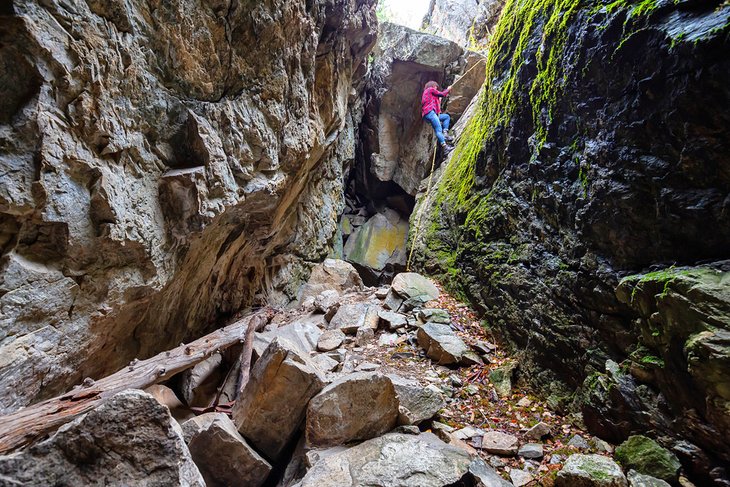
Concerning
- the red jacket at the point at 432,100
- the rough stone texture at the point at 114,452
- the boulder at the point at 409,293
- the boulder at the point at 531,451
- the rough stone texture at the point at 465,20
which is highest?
the rough stone texture at the point at 465,20

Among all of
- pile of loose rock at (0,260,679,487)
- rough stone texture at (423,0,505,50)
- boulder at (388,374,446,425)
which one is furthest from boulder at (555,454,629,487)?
rough stone texture at (423,0,505,50)

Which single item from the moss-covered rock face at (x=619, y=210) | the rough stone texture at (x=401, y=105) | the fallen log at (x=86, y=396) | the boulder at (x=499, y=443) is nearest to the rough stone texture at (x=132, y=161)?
the fallen log at (x=86, y=396)

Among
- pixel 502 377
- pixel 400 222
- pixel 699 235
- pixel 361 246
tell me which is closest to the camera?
pixel 699 235

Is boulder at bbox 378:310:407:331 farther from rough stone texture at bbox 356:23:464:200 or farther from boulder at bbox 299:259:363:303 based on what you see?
rough stone texture at bbox 356:23:464:200

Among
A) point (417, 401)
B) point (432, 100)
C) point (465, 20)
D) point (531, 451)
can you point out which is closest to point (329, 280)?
point (432, 100)

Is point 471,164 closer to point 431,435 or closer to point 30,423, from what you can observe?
point 431,435

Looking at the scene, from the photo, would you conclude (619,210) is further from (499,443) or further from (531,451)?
(499,443)

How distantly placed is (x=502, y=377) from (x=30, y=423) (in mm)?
5856

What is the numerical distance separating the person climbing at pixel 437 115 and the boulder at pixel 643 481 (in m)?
11.5

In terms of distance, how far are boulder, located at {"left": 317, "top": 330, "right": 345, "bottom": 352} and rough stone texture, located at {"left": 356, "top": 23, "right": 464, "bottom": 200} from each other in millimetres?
9635

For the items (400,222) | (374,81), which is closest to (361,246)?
(400,222)

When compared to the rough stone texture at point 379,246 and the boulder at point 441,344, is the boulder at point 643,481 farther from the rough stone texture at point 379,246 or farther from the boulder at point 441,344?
the rough stone texture at point 379,246

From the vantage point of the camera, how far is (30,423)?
11.0ft

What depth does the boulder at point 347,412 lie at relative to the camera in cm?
380
